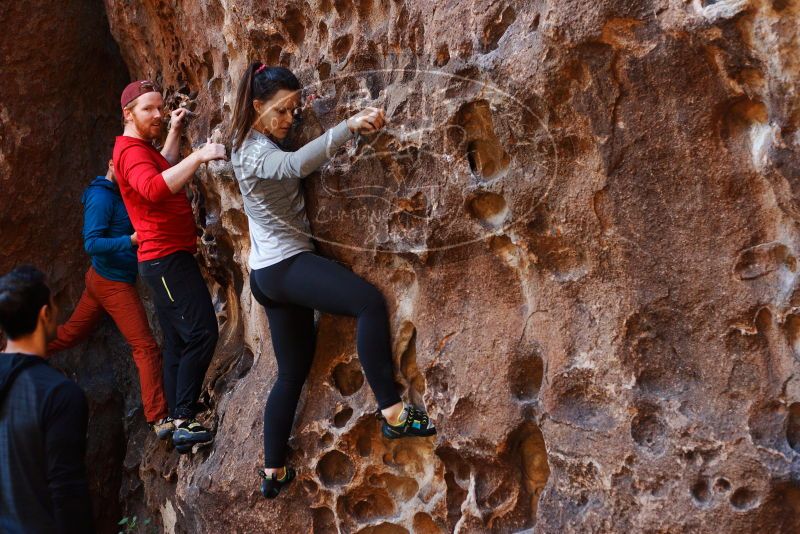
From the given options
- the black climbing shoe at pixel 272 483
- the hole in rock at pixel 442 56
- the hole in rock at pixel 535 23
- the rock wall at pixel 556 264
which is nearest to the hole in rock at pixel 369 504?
the rock wall at pixel 556 264

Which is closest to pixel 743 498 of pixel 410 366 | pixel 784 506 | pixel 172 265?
pixel 784 506

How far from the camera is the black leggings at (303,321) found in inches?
119

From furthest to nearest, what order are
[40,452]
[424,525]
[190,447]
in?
[190,447], [424,525], [40,452]

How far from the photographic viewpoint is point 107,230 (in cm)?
404

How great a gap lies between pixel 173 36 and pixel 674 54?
9.34 feet

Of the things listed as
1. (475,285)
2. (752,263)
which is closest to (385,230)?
(475,285)

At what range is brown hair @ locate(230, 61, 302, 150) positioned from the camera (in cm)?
305

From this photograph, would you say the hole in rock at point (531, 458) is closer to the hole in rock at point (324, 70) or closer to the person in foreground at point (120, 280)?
the hole in rock at point (324, 70)

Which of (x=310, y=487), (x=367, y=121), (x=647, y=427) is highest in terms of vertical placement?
(x=367, y=121)

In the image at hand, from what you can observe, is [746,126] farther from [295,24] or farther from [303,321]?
[295,24]

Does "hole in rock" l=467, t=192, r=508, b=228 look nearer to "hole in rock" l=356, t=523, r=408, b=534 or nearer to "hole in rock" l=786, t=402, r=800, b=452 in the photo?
"hole in rock" l=786, t=402, r=800, b=452

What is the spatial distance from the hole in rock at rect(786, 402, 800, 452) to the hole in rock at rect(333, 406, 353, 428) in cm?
156

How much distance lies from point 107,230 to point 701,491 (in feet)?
9.46

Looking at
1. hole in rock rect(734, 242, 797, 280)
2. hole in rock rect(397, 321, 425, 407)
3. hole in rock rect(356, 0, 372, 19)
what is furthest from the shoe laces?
hole in rock rect(356, 0, 372, 19)
